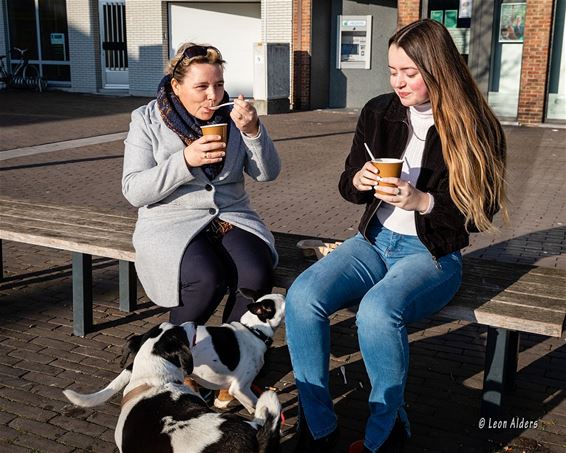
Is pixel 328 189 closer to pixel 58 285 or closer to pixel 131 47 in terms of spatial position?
pixel 58 285

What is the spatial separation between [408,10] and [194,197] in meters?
14.2

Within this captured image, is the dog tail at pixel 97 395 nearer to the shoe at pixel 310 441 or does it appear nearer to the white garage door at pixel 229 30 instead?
the shoe at pixel 310 441

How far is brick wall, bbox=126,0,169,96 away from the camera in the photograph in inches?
867

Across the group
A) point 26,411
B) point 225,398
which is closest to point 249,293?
point 225,398

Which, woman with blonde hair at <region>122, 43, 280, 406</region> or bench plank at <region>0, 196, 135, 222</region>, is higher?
woman with blonde hair at <region>122, 43, 280, 406</region>

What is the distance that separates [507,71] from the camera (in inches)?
650

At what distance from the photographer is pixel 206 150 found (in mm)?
3432

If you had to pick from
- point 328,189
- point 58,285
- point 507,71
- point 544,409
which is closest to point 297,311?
point 544,409

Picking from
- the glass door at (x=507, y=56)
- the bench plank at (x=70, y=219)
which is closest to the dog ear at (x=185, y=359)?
Answer: the bench plank at (x=70, y=219)

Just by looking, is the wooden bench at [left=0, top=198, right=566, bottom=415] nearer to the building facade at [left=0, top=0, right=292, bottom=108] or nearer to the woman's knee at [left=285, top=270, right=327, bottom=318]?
the woman's knee at [left=285, top=270, right=327, bottom=318]

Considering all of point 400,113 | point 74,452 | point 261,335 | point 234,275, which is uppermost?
point 400,113

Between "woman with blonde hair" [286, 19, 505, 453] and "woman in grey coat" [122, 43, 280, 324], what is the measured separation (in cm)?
59

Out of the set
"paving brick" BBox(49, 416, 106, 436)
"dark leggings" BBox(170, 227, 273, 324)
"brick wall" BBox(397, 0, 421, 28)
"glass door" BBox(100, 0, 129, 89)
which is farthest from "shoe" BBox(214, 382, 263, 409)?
"glass door" BBox(100, 0, 129, 89)

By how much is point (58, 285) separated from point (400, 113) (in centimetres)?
323
